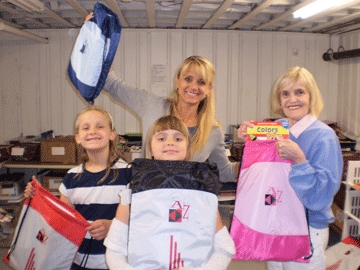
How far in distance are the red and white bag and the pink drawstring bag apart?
801 mm

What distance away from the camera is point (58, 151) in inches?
179

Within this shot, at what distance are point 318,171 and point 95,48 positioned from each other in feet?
4.01

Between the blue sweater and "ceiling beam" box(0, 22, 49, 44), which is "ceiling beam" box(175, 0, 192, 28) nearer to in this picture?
"ceiling beam" box(0, 22, 49, 44)

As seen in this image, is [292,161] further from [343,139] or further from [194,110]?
[343,139]

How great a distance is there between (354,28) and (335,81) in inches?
33.3

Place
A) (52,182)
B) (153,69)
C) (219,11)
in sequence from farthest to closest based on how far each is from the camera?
(153,69), (52,182), (219,11)

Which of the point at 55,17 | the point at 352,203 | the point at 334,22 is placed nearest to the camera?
the point at 352,203

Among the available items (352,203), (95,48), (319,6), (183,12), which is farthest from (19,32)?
(352,203)

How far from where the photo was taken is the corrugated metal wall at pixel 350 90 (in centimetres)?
474

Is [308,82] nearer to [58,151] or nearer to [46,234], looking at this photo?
[46,234]

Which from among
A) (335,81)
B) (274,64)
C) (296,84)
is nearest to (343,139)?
(335,81)

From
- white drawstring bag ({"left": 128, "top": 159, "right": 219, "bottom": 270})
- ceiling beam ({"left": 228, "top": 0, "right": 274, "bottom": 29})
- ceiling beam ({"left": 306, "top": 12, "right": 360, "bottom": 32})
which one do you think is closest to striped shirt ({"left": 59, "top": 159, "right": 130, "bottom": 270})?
white drawstring bag ({"left": 128, "top": 159, "right": 219, "bottom": 270})

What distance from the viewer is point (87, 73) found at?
1.80 m

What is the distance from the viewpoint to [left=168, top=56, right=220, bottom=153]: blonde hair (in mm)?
2029
